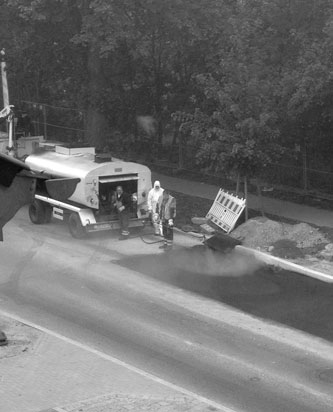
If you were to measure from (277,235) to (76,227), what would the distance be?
489 cm

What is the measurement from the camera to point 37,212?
68.9ft

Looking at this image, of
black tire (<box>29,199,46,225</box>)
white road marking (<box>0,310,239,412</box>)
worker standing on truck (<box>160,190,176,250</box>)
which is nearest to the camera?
white road marking (<box>0,310,239,412</box>)

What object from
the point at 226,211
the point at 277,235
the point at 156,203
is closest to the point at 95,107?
the point at 226,211

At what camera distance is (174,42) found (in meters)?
26.7

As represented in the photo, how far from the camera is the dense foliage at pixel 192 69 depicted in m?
19.8

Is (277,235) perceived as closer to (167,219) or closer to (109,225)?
(167,219)

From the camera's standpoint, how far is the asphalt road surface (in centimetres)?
1109

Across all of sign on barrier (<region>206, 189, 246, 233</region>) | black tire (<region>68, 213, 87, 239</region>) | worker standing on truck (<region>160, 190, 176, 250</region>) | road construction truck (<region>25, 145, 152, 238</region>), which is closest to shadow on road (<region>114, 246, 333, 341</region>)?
worker standing on truck (<region>160, 190, 176, 250</region>)

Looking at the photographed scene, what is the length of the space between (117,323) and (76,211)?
6.30 meters

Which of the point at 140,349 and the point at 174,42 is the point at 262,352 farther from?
the point at 174,42

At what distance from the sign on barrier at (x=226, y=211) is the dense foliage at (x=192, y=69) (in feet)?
2.57

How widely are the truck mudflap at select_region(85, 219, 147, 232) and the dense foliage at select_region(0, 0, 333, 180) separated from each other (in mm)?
2253

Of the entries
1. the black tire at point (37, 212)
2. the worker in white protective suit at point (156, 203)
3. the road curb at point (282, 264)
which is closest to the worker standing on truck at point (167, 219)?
the worker in white protective suit at point (156, 203)

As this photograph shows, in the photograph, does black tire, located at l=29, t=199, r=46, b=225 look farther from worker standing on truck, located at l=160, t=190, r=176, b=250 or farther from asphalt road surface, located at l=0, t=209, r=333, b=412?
worker standing on truck, located at l=160, t=190, r=176, b=250
